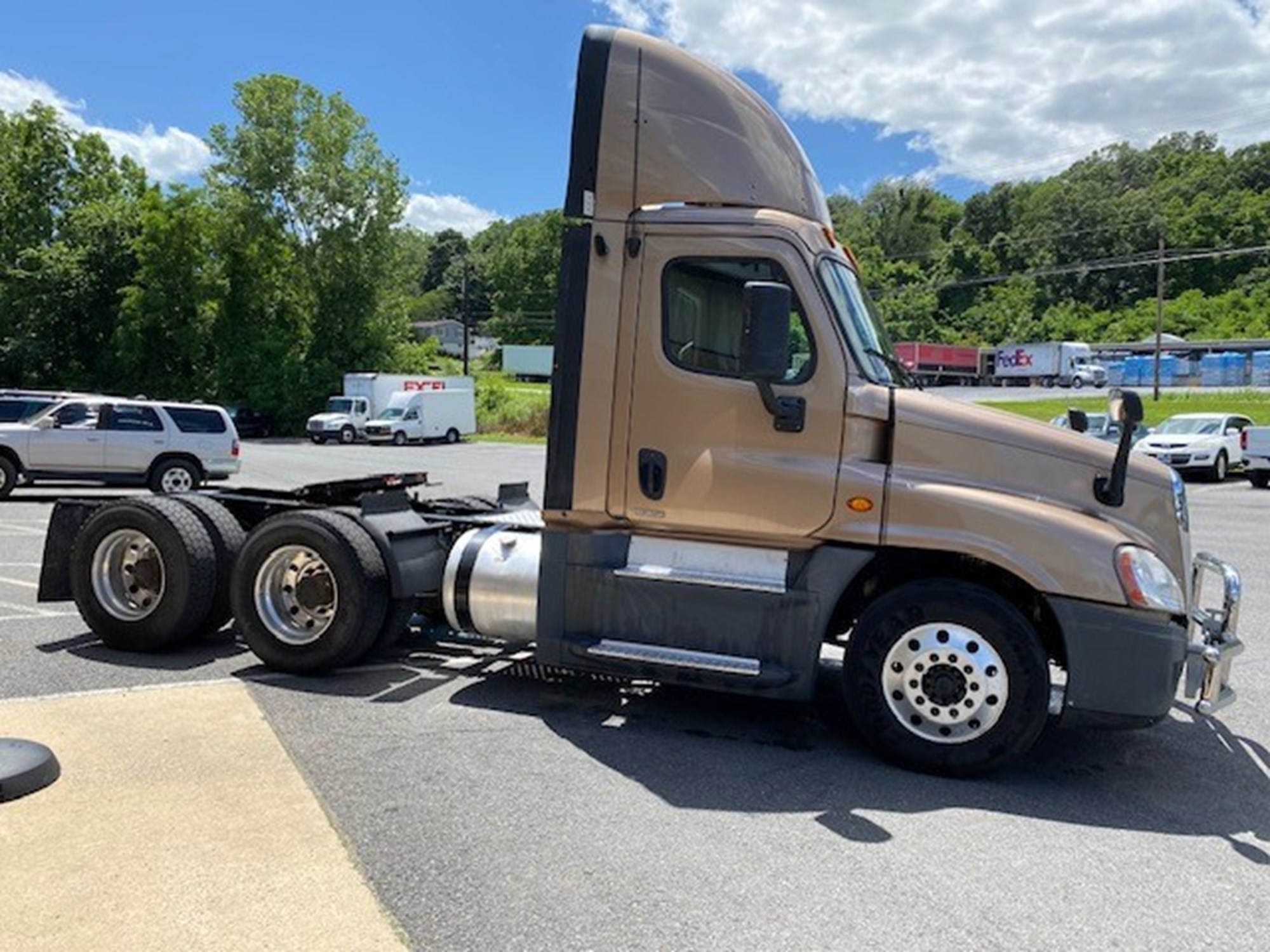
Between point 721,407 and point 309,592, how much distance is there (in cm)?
295

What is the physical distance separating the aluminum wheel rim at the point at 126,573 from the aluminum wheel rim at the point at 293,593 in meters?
0.94

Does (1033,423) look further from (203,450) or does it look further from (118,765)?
(203,450)

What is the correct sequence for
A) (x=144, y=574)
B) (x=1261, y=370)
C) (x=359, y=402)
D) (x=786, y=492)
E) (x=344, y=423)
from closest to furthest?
(x=786, y=492) < (x=144, y=574) < (x=344, y=423) < (x=359, y=402) < (x=1261, y=370)

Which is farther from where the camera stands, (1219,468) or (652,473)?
(1219,468)

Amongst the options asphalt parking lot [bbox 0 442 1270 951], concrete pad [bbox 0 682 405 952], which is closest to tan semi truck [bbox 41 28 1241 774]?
asphalt parking lot [bbox 0 442 1270 951]

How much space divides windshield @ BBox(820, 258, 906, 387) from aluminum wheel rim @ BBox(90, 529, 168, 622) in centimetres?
473

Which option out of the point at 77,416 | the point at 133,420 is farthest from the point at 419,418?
the point at 77,416

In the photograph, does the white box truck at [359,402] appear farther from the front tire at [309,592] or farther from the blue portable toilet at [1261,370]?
the blue portable toilet at [1261,370]

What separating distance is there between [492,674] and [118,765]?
7.51 ft

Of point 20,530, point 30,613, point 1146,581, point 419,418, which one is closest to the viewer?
point 1146,581

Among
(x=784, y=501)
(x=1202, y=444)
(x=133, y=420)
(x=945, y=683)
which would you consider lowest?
(x=945, y=683)

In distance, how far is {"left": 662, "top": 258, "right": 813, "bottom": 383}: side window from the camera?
5.02 meters

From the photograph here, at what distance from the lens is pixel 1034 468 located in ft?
15.2

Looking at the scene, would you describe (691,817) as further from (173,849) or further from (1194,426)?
(1194,426)
